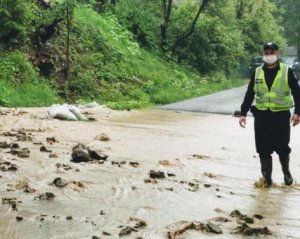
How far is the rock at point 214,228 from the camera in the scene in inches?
159

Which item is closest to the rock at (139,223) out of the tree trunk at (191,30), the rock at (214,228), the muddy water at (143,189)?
the muddy water at (143,189)

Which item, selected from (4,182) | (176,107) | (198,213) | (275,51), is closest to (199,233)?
(198,213)

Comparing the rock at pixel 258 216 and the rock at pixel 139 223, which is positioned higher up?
the rock at pixel 139 223

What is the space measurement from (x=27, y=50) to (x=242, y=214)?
47.9ft

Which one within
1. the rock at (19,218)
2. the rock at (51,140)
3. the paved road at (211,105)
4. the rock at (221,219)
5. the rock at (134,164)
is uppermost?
the rock at (19,218)

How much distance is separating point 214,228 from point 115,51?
17.9m

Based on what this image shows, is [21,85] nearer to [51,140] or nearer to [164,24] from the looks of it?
[51,140]

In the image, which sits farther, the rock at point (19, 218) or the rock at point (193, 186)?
the rock at point (193, 186)

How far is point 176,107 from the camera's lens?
57.0 ft

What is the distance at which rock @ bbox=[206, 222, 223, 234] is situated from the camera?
13.2 ft

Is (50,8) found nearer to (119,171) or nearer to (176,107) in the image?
(176,107)

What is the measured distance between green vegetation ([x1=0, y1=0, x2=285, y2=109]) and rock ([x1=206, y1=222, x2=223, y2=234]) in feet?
36.3

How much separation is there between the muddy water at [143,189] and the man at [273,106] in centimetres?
38

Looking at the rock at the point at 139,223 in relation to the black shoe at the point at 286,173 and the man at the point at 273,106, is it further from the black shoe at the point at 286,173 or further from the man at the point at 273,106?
the black shoe at the point at 286,173
